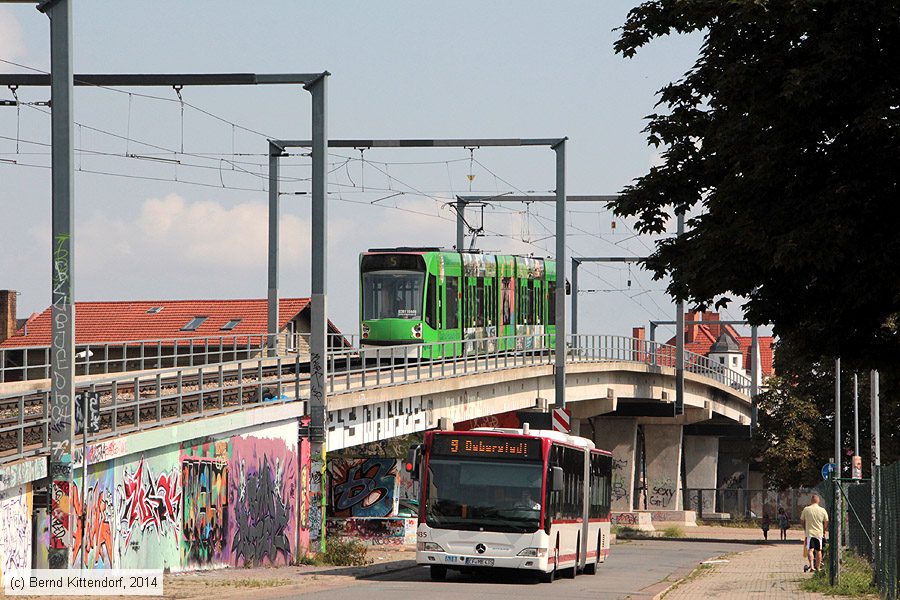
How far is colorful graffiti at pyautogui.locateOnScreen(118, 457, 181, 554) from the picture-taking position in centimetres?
2397

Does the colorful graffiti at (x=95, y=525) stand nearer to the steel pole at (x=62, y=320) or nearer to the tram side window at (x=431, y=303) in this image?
the steel pole at (x=62, y=320)

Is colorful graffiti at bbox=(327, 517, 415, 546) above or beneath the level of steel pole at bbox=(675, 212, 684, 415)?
beneath

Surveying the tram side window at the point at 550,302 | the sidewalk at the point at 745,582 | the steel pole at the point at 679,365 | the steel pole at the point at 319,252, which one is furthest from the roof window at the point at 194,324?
the steel pole at the point at 319,252

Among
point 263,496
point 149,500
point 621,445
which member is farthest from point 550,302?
point 149,500

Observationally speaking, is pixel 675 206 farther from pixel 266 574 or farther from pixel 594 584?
pixel 266 574

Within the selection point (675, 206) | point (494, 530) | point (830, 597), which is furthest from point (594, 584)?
point (675, 206)

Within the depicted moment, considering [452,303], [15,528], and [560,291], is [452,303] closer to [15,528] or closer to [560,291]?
[560,291]

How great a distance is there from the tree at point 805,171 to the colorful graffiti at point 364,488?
20.9 metres

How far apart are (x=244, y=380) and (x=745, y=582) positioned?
11.7m

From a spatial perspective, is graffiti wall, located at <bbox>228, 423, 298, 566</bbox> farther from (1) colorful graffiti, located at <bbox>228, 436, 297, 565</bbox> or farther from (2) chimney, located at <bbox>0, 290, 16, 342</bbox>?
(2) chimney, located at <bbox>0, 290, 16, 342</bbox>

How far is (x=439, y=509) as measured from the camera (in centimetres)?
2614

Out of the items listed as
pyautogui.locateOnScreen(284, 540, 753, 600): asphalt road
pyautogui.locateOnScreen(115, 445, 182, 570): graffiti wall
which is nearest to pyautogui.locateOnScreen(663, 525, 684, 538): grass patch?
pyautogui.locateOnScreen(284, 540, 753, 600): asphalt road

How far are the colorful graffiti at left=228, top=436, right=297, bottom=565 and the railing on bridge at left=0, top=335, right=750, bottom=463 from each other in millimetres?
922

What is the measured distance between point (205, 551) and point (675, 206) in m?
9.87
